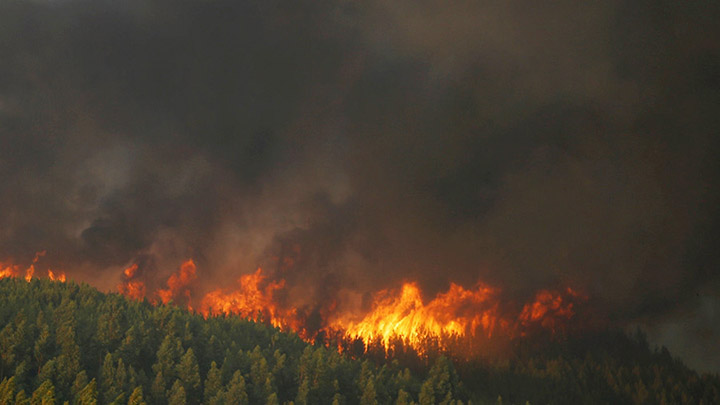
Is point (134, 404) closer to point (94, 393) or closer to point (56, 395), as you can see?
point (94, 393)

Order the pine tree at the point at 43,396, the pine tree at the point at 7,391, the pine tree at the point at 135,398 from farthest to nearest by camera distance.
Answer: the pine tree at the point at 135,398 → the pine tree at the point at 7,391 → the pine tree at the point at 43,396

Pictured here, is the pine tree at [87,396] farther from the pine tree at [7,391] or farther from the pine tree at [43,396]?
the pine tree at [7,391]

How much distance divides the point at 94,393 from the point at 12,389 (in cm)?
2306

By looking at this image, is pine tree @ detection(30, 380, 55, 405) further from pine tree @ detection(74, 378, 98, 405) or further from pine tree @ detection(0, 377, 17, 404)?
pine tree @ detection(74, 378, 98, 405)

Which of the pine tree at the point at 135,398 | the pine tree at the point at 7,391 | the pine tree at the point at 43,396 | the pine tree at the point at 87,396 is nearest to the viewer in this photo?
the pine tree at the point at 43,396

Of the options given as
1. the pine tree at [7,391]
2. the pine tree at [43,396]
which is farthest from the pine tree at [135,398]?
the pine tree at [7,391]

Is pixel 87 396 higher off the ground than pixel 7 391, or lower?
lower

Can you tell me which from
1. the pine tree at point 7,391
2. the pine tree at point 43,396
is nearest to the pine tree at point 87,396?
the pine tree at point 43,396

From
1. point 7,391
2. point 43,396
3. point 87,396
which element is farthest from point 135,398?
point 7,391

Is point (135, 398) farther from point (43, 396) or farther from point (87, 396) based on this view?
point (43, 396)

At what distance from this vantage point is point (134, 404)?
597ft

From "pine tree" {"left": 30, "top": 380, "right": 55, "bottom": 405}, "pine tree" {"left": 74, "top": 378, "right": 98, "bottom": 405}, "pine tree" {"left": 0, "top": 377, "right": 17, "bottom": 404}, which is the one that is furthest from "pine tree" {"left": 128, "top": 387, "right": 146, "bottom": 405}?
"pine tree" {"left": 0, "top": 377, "right": 17, "bottom": 404}

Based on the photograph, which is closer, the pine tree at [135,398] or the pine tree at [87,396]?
the pine tree at [87,396]

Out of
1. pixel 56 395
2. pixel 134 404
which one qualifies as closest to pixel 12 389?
pixel 56 395
